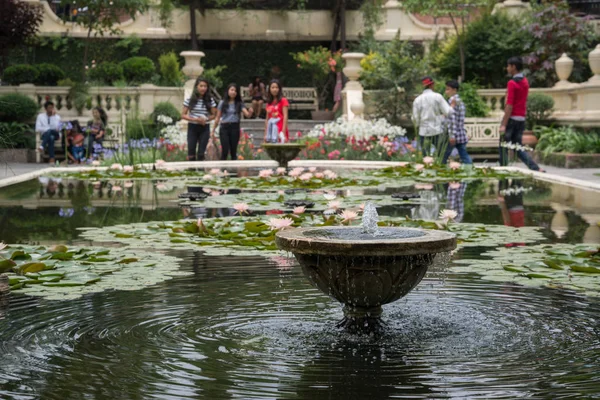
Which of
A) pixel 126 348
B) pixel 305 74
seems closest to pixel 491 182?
pixel 126 348

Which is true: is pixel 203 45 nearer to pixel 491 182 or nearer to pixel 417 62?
pixel 417 62

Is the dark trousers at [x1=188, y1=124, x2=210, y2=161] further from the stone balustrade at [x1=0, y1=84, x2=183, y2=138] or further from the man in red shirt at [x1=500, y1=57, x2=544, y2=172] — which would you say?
the stone balustrade at [x1=0, y1=84, x2=183, y2=138]

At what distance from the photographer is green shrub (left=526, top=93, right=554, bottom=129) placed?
26.4 meters

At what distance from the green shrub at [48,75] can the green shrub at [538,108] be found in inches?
483

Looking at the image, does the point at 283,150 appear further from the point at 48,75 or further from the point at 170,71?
the point at 170,71

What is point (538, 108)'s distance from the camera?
2644cm

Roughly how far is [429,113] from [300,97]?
18.2m

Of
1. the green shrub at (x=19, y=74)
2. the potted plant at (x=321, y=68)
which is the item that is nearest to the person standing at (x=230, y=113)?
the green shrub at (x=19, y=74)

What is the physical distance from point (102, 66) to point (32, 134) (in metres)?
5.12

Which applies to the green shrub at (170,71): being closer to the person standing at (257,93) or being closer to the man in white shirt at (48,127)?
the man in white shirt at (48,127)

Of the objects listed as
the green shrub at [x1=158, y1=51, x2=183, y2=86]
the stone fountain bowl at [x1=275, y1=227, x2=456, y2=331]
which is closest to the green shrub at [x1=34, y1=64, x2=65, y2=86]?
the green shrub at [x1=158, y1=51, x2=183, y2=86]

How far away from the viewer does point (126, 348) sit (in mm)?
5055

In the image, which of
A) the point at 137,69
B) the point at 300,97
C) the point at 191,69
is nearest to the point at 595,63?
the point at 191,69

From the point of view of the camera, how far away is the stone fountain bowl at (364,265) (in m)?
4.90
